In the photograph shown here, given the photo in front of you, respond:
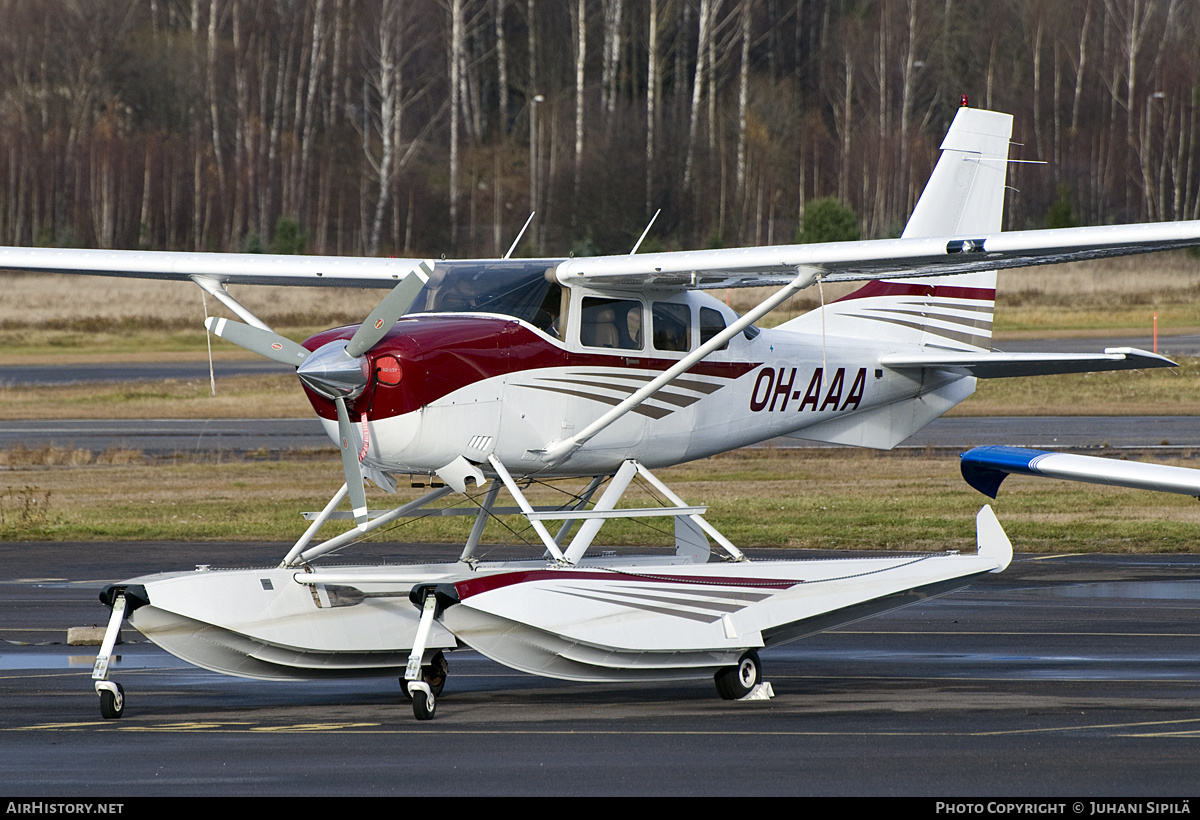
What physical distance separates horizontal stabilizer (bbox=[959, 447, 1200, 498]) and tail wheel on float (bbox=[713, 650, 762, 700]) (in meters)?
1.96

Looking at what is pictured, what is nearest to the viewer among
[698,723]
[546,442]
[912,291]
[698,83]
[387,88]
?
[698,723]

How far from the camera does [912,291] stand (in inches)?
546

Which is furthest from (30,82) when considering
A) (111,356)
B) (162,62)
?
(111,356)

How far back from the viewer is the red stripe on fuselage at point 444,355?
967 cm

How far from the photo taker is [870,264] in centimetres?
1059

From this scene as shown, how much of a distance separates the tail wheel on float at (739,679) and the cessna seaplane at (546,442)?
1 centimetres

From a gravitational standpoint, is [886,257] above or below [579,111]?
below

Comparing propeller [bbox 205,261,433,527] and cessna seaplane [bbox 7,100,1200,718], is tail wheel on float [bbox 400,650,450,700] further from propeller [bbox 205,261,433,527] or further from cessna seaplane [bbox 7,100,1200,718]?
propeller [bbox 205,261,433,527]

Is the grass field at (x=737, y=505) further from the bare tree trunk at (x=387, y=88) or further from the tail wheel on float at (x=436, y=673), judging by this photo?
the bare tree trunk at (x=387, y=88)

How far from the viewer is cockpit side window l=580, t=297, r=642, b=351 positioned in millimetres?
10906

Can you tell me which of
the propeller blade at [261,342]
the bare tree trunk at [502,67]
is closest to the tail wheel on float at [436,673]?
the propeller blade at [261,342]

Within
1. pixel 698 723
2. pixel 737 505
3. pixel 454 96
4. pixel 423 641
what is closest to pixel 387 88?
pixel 454 96

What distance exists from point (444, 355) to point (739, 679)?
9.31ft

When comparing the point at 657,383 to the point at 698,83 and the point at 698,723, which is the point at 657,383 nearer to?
the point at 698,723
